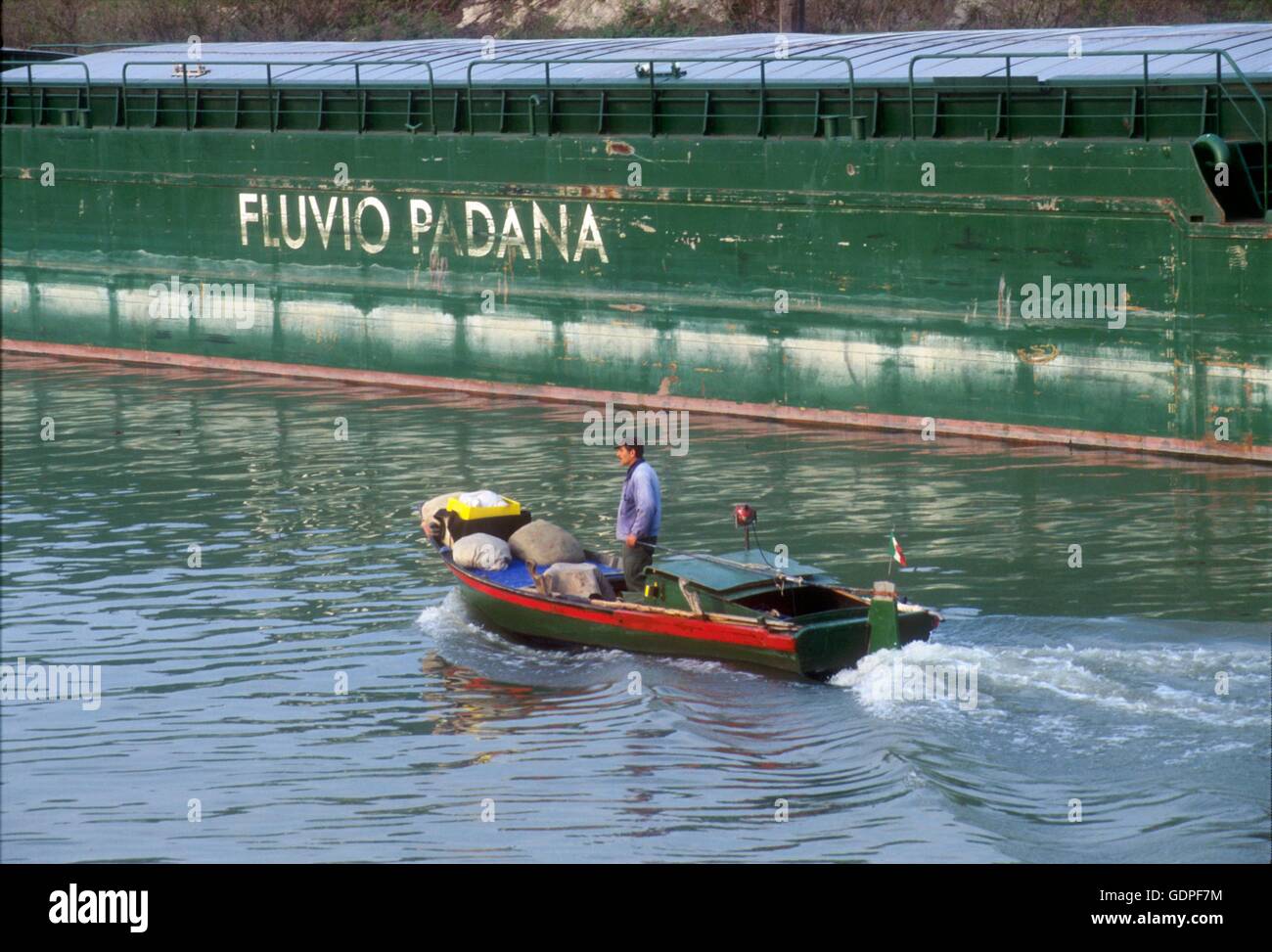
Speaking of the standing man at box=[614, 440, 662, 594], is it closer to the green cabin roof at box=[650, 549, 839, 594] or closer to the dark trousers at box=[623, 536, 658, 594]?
the dark trousers at box=[623, 536, 658, 594]

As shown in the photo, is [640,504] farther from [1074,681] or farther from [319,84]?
[319,84]

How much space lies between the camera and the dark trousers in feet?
59.3

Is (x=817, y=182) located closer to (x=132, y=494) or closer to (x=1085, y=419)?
(x=1085, y=419)

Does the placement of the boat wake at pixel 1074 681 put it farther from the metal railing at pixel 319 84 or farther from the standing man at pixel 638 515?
the metal railing at pixel 319 84

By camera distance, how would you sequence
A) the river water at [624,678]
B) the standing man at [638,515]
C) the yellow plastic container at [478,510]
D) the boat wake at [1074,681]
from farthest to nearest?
the yellow plastic container at [478,510] < the standing man at [638,515] < the boat wake at [1074,681] < the river water at [624,678]

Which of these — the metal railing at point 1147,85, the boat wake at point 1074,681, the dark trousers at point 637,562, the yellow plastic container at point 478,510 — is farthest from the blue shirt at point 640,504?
the metal railing at point 1147,85

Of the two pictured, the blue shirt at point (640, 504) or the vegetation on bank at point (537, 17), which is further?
the vegetation on bank at point (537, 17)

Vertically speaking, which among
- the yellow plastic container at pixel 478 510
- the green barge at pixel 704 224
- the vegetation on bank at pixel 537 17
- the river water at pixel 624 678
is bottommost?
the river water at pixel 624 678

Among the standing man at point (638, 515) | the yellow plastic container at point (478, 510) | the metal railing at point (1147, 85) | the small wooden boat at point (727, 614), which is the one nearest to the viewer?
the small wooden boat at point (727, 614)

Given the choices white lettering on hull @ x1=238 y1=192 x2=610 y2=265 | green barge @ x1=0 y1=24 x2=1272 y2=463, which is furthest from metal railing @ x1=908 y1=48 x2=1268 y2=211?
white lettering on hull @ x1=238 y1=192 x2=610 y2=265

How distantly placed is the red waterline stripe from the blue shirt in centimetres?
1015

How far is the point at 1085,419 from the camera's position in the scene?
→ 2605 centimetres

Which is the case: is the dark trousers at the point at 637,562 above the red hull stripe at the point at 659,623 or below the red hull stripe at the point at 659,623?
above

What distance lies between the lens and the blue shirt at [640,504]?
1808 cm
